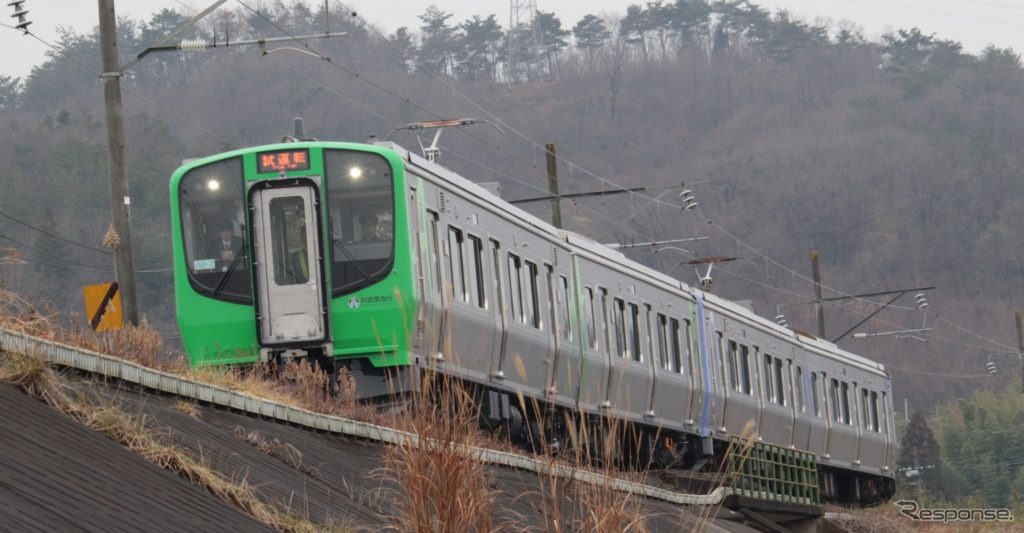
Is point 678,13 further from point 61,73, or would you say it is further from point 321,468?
point 321,468

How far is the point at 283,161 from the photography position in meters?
16.4

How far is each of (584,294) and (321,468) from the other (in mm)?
11130

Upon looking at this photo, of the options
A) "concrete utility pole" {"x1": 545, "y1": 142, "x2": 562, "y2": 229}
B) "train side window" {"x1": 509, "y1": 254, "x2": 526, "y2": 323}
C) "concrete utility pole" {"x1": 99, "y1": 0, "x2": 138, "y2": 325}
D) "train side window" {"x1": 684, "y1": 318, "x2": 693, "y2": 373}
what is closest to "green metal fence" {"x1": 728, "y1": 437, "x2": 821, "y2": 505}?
"train side window" {"x1": 684, "y1": 318, "x2": 693, "y2": 373}

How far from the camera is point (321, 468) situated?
1070 cm

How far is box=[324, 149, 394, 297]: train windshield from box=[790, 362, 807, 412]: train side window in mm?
17325

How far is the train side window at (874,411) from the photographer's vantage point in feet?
129

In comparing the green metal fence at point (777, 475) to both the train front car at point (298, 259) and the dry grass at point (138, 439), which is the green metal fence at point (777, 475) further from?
the dry grass at point (138, 439)

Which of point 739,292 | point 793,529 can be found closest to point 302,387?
point 793,529

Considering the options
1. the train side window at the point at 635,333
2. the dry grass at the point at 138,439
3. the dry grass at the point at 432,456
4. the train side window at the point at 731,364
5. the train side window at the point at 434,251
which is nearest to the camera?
the dry grass at the point at 432,456

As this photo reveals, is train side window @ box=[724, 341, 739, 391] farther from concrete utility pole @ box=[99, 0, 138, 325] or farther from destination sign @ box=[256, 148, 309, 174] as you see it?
destination sign @ box=[256, 148, 309, 174]

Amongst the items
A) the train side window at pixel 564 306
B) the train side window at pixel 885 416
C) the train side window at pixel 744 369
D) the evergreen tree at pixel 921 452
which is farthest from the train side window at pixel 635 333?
the evergreen tree at pixel 921 452

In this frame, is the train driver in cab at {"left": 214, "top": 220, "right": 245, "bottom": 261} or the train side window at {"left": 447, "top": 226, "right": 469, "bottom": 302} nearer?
the train driver in cab at {"left": 214, "top": 220, "right": 245, "bottom": 261}

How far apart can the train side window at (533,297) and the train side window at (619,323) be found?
304 cm

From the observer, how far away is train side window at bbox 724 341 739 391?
92.0 feet
